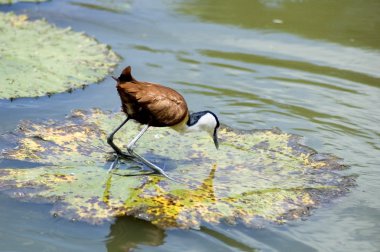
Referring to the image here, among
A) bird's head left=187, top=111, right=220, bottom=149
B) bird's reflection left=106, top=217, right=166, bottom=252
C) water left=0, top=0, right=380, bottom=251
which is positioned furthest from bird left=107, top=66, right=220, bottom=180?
water left=0, top=0, right=380, bottom=251

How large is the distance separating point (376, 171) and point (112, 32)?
4169 millimetres

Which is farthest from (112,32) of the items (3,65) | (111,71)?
(3,65)

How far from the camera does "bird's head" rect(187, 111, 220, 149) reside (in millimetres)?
5387

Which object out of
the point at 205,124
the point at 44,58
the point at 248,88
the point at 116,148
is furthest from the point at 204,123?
the point at 44,58

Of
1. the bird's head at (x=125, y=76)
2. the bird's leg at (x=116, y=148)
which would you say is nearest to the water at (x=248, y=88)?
the bird's leg at (x=116, y=148)

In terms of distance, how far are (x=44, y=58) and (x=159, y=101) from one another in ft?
8.23

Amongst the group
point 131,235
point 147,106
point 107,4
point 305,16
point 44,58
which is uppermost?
point 305,16

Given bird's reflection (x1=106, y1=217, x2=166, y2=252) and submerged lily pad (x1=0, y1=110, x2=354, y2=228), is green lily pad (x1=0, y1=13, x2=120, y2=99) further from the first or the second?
bird's reflection (x1=106, y1=217, x2=166, y2=252)

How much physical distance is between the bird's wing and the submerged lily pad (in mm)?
401

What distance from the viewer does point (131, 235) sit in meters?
4.57

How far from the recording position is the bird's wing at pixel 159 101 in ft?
16.3

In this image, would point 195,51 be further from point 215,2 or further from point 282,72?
point 215,2

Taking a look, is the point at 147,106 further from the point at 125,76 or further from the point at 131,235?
the point at 131,235

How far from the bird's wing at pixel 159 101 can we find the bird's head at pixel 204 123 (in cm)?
23
